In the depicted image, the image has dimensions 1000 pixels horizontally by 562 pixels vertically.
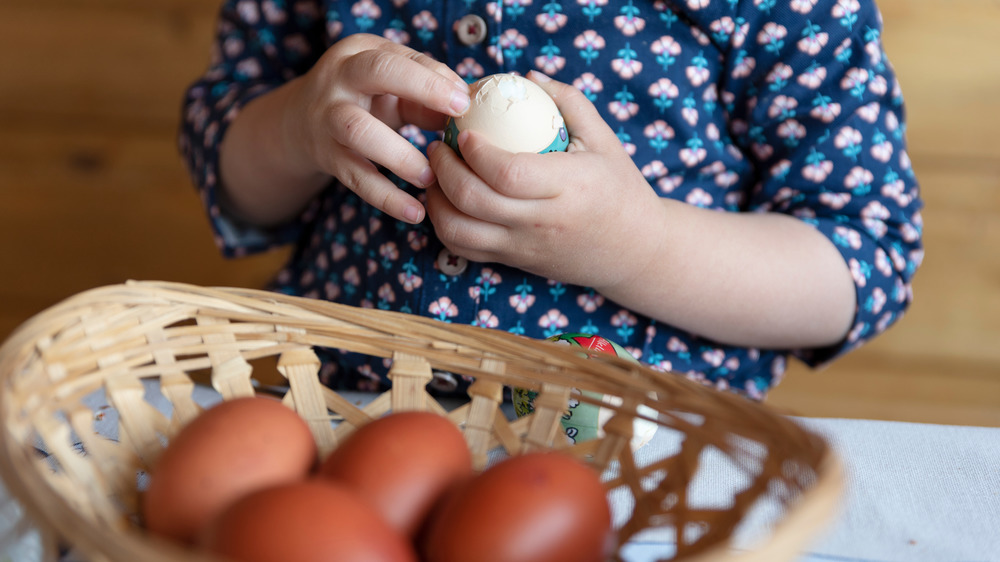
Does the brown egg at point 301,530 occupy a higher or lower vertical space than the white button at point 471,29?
lower

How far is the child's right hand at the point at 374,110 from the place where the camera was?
536 mm

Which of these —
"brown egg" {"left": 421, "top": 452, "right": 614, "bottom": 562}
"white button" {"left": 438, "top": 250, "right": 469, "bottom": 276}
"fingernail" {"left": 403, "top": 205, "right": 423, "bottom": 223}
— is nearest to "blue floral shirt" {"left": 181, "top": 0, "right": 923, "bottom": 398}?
"white button" {"left": 438, "top": 250, "right": 469, "bottom": 276}

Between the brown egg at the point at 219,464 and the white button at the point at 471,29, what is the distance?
41cm

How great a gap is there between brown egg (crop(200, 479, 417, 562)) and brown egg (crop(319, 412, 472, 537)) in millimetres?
41

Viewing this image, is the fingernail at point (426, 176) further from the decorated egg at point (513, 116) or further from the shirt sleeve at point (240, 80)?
the shirt sleeve at point (240, 80)

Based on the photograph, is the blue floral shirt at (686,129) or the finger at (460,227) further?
the blue floral shirt at (686,129)

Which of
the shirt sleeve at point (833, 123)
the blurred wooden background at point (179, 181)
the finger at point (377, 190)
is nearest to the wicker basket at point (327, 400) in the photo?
the finger at point (377, 190)

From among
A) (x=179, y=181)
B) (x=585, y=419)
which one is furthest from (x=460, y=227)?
(x=179, y=181)

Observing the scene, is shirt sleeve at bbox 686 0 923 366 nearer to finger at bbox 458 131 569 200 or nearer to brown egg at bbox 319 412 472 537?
finger at bbox 458 131 569 200

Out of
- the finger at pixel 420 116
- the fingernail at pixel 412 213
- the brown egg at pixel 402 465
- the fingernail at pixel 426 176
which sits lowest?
the brown egg at pixel 402 465

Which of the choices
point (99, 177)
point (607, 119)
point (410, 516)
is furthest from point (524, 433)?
point (99, 177)

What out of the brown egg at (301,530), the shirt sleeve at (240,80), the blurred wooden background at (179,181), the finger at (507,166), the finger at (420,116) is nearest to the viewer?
the brown egg at (301,530)

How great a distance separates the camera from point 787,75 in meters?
0.69

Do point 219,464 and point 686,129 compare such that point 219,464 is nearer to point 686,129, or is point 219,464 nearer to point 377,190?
point 377,190
